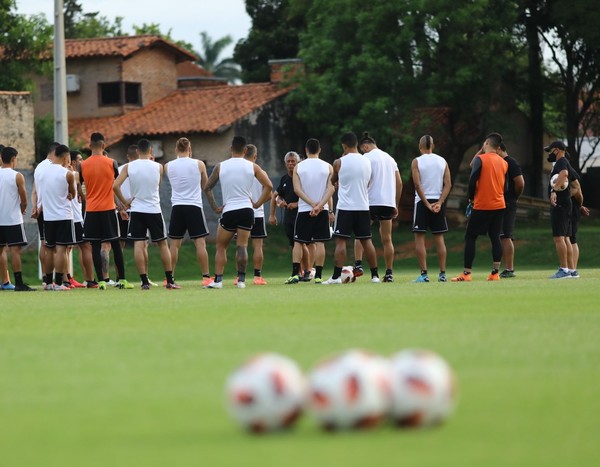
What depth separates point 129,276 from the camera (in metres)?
36.3

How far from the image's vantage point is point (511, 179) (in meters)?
22.6

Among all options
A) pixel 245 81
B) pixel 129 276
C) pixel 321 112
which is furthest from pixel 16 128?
pixel 245 81

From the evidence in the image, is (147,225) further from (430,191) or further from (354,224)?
(430,191)

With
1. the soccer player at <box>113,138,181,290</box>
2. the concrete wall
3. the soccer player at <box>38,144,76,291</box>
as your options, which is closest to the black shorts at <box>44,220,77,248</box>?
the soccer player at <box>38,144,76,291</box>

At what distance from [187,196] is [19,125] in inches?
821

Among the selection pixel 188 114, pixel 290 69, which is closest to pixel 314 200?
pixel 290 69

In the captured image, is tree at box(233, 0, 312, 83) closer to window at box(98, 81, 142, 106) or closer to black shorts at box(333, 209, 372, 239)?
window at box(98, 81, 142, 106)

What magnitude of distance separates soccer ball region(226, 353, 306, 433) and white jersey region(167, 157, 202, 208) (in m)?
14.5

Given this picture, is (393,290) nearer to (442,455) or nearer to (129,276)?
(442,455)

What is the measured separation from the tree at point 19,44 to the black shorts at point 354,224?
31903 millimetres

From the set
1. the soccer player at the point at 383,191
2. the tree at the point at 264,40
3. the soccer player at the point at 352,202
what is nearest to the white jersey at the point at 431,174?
the soccer player at the point at 383,191

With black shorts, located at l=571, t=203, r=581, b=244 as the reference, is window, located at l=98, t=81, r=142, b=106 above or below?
above

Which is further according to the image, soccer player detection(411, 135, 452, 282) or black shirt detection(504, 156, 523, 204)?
black shirt detection(504, 156, 523, 204)

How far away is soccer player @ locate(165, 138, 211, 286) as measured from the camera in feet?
70.0
